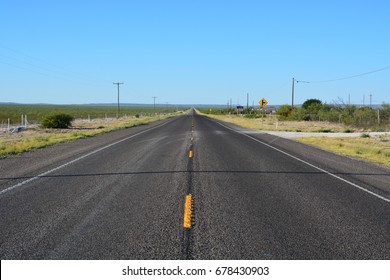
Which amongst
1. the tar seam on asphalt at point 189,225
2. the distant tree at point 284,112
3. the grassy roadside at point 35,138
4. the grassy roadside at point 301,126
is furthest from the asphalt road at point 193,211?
the distant tree at point 284,112

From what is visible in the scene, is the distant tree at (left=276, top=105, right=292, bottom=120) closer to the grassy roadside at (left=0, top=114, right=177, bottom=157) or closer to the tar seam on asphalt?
the grassy roadside at (left=0, top=114, right=177, bottom=157)

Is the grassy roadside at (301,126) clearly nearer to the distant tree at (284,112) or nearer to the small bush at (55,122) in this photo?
the distant tree at (284,112)

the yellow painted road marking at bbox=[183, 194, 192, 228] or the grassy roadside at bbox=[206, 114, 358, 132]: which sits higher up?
the yellow painted road marking at bbox=[183, 194, 192, 228]

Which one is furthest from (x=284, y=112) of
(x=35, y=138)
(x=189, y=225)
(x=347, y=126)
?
(x=189, y=225)

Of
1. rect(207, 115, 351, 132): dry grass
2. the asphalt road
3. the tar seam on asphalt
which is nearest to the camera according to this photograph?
the tar seam on asphalt

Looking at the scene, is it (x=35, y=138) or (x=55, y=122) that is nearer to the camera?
(x=35, y=138)

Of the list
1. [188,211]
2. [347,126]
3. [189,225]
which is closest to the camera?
[189,225]

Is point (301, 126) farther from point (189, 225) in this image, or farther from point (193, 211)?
point (189, 225)

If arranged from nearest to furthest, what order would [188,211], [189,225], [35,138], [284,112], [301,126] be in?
1. [189,225]
2. [188,211]
3. [35,138]
4. [301,126]
5. [284,112]

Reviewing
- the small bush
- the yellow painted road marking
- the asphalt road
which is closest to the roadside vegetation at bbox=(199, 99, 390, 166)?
the asphalt road

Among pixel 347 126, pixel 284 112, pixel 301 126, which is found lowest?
pixel 301 126

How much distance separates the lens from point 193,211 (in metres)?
7.77

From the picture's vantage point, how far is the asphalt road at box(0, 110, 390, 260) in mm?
5680
